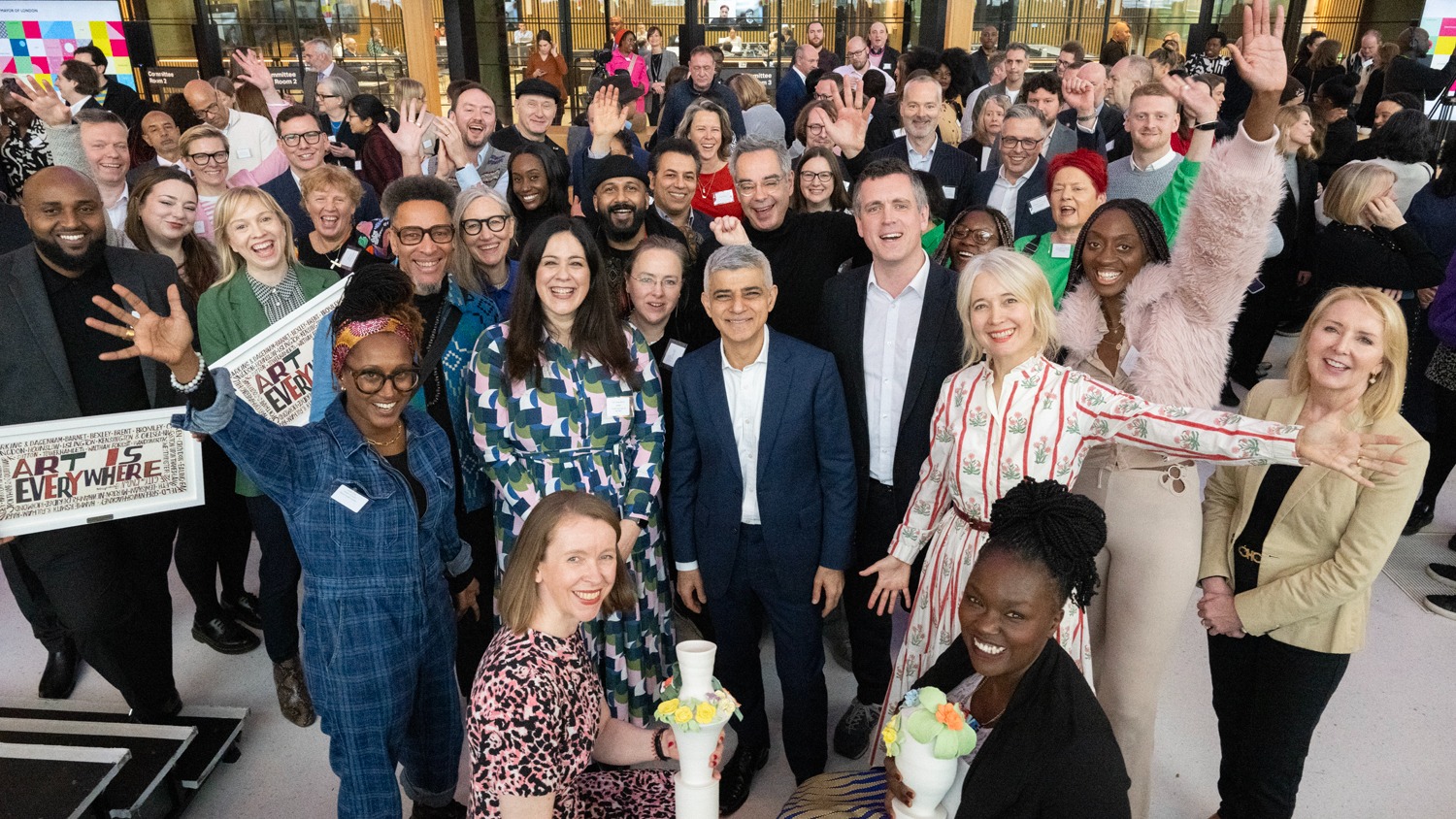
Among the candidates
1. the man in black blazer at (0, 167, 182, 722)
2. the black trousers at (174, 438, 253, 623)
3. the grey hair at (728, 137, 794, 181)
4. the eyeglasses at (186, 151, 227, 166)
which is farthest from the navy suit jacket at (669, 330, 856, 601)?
the eyeglasses at (186, 151, 227, 166)

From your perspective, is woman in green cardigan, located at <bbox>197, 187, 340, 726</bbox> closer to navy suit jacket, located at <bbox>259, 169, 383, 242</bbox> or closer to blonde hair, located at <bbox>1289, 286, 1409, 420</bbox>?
navy suit jacket, located at <bbox>259, 169, 383, 242</bbox>

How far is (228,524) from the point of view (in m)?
3.73

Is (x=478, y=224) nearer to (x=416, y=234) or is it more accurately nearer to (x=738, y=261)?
(x=416, y=234)

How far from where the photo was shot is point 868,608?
10.2 feet

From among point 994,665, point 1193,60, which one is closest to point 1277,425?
point 994,665

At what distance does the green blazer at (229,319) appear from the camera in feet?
→ 10.3

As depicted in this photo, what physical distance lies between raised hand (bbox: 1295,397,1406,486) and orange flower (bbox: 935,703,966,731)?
0.95 m

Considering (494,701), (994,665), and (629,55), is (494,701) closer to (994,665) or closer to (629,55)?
(994,665)

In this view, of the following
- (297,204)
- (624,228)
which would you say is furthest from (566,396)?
(297,204)

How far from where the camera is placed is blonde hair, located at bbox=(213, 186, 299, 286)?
317cm

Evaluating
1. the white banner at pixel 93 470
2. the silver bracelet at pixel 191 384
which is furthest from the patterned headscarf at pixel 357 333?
the white banner at pixel 93 470

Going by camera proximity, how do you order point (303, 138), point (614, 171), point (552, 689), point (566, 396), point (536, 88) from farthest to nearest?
point (536, 88) < point (303, 138) < point (614, 171) < point (566, 396) < point (552, 689)

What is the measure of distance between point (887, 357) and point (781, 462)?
0.51 metres

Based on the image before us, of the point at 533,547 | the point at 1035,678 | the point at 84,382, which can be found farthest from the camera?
the point at 84,382
